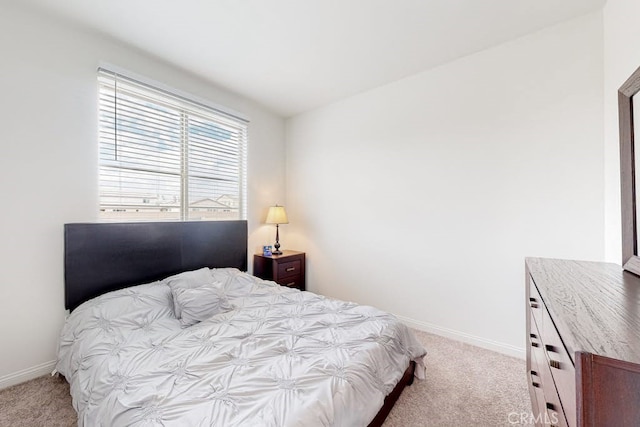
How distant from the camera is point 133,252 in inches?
89.4

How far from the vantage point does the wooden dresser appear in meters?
0.55

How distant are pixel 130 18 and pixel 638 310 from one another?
3177 millimetres

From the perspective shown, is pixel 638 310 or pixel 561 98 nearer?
pixel 638 310

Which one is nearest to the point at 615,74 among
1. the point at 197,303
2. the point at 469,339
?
the point at 469,339

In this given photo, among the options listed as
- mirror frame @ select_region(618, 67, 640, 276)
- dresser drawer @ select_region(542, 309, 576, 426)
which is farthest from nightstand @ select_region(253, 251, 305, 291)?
mirror frame @ select_region(618, 67, 640, 276)

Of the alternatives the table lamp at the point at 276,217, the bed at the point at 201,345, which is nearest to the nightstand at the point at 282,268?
the table lamp at the point at 276,217

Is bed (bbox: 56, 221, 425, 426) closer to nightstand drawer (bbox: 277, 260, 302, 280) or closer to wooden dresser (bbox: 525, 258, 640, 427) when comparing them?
nightstand drawer (bbox: 277, 260, 302, 280)

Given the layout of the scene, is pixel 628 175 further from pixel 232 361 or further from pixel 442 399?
pixel 232 361

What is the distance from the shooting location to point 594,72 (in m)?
1.90

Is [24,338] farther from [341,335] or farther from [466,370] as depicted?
[466,370]

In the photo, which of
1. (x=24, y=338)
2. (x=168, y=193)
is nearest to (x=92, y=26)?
(x=168, y=193)

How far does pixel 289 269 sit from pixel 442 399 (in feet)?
6.85

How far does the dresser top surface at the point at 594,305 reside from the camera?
0.60 m

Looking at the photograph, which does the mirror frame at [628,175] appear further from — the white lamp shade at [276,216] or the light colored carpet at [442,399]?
the white lamp shade at [276,216]
